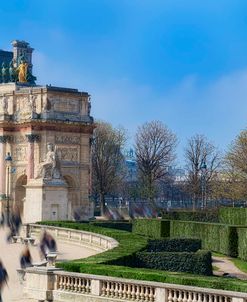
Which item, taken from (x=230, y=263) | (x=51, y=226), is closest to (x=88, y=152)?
(x=51, y=226)

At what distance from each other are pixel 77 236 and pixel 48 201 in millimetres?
17426

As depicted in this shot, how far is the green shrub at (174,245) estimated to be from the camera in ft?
124

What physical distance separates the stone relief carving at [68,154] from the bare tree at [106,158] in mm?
16847

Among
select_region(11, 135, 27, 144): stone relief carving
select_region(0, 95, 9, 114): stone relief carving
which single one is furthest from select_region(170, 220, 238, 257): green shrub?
select_region(0, 95, 9, 114): stone relief carving

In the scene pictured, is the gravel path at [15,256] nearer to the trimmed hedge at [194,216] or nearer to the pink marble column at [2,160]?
the trimmed hedge at [194,216]

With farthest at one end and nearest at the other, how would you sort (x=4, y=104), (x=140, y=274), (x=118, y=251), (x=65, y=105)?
1. (x=4, y=104)
2. (x=65, y=105)
3. (x=118, y=251)
4. (x=140, y=274)

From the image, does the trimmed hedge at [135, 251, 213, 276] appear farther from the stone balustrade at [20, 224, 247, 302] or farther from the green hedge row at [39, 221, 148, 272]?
the stone balustrade at [20, 224, 247, 302]

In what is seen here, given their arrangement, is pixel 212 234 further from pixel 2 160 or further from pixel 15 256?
pixel 2 160

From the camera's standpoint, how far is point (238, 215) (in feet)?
176

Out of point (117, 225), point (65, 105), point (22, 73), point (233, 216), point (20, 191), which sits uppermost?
point (22, 73)

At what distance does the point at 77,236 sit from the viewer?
163 feet

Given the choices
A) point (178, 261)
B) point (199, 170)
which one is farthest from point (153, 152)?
point (178, 261)

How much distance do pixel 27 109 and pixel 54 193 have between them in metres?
13.5

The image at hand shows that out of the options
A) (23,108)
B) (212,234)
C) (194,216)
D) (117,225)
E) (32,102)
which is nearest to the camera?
(212,234)
